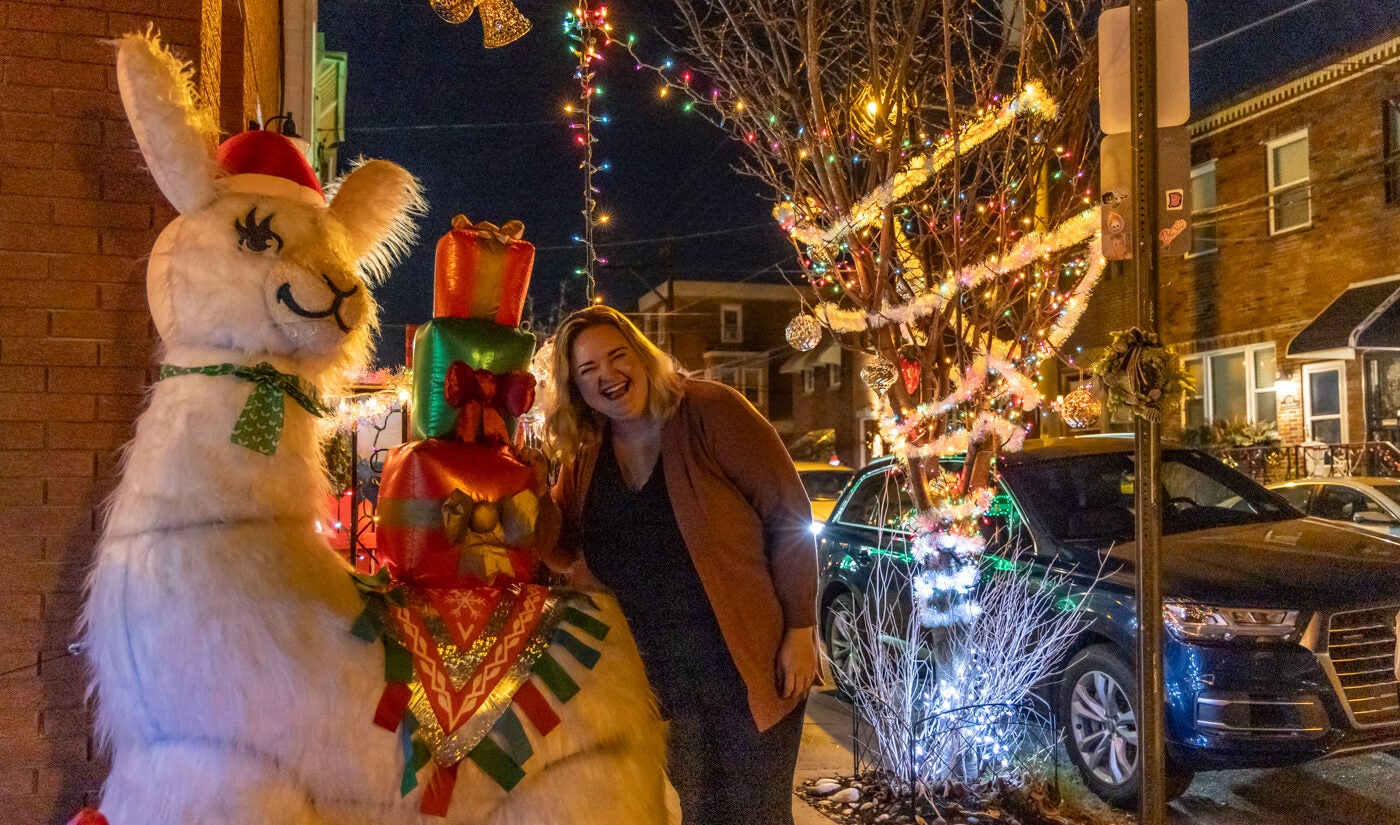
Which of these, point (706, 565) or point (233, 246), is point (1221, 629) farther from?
point (233, 246)

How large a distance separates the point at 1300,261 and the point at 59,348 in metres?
14.8

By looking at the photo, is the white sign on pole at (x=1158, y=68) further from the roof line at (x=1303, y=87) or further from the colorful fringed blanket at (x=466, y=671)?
the roof line at (x=1303, y=87)

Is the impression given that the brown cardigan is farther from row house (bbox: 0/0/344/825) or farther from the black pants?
row house (bbox: 0/0/344/825)

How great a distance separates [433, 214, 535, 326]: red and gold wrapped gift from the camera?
235 centimetres

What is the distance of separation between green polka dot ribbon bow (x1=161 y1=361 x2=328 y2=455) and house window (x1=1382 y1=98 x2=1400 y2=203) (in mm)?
14059

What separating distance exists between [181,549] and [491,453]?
26.3 inches

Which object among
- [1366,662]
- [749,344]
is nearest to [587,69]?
[1366,662]

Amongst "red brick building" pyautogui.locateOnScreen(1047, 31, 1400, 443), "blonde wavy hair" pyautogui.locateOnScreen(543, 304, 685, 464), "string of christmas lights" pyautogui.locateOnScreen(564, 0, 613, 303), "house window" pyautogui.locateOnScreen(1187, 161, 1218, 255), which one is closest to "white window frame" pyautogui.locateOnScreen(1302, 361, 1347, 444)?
"red brick building" pyautogui.locateOnScreen(1047, 31, 1400, 443)

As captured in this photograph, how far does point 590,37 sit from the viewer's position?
4754mm

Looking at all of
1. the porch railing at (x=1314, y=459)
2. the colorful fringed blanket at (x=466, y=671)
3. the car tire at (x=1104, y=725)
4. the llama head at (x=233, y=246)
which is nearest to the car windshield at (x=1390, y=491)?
the porch railing at (x=1314, y=459)

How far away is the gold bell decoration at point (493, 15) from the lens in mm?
3895

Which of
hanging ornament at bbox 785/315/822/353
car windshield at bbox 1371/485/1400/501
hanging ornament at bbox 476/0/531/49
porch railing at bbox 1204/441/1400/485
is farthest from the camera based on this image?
porch railing at bbox 1204/441/1400/485

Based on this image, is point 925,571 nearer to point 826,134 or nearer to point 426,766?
point 826,134

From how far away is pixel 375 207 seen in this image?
2.38 metres
